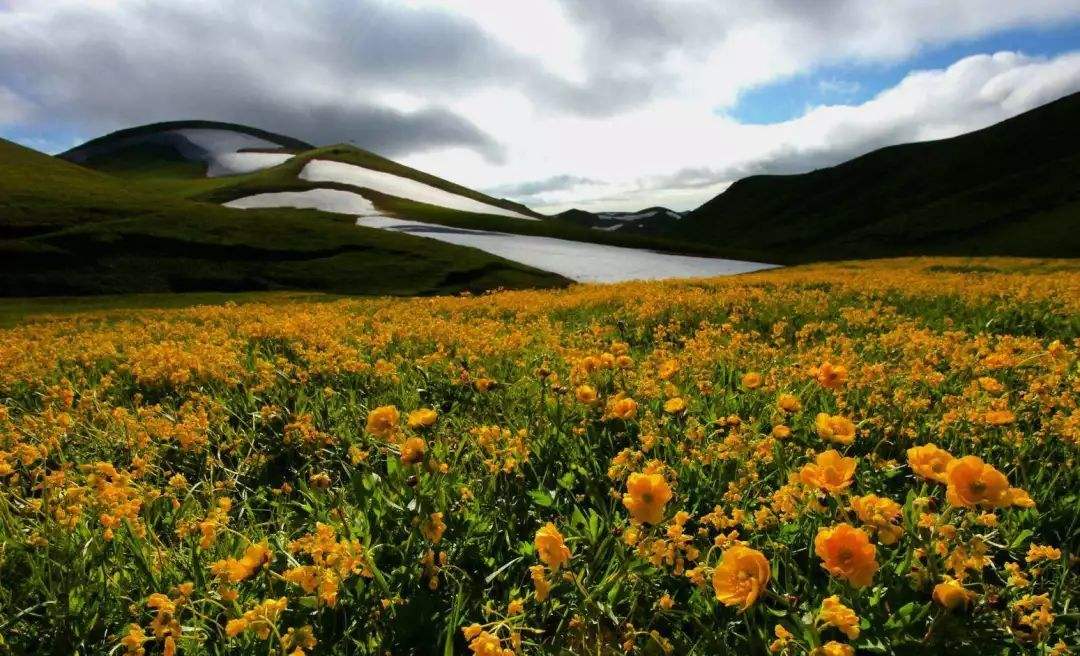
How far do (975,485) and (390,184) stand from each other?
145 m

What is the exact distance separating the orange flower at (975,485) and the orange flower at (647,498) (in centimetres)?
95

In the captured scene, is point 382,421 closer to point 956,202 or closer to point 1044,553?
point 1044,553

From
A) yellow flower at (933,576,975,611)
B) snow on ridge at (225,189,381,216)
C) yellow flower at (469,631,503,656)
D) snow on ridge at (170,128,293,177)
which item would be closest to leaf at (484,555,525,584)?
yellow flower at (469,631,503,656)

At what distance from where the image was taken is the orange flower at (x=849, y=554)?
1.90m

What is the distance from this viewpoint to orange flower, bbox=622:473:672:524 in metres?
2.27

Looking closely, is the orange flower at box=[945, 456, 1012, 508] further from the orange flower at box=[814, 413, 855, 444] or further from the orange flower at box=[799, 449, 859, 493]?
the orange flower at box=[814, 413, 855, 444]

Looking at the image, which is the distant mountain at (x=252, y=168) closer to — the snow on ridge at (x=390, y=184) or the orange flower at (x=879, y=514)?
the snow on ridge at (x=390, y=184)

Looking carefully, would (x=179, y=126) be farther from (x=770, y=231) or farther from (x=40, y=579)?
(x=40, y=579)

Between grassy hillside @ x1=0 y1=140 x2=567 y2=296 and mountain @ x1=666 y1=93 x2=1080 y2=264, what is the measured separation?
2093 inches

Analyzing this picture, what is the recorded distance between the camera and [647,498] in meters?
2.30

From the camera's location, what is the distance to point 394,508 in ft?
11.4

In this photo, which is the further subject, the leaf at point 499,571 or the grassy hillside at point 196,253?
the grassy hillside at point 196,253

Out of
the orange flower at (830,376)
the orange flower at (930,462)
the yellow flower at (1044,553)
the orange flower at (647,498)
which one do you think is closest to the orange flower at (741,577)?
the orange flower at (647,498)

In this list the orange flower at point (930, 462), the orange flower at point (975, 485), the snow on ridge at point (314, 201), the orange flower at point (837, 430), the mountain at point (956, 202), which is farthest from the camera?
the mountain at point (956, 202)
